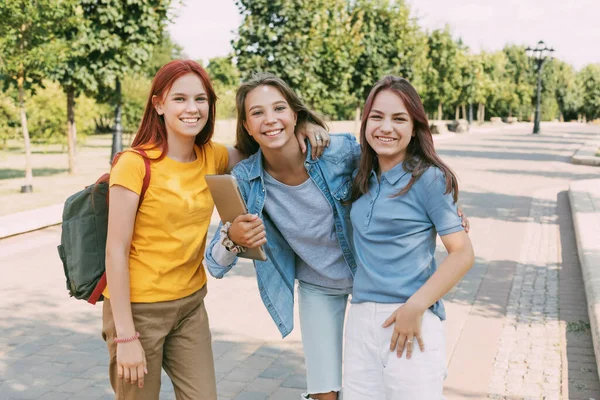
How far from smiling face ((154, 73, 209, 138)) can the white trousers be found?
930 mm

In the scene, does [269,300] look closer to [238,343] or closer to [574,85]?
[238,343]

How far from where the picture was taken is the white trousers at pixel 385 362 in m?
2.23

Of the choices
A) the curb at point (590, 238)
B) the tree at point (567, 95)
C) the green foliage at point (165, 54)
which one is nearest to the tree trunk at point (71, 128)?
the curb at point (590, 238)

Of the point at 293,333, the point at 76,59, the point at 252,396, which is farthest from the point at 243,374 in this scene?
the point at 76,59

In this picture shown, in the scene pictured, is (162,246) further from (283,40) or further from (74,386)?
(283,40)

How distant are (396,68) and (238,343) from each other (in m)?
26.0

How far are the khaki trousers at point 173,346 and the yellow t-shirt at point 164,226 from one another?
0.20ft

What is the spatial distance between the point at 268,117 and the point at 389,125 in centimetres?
52

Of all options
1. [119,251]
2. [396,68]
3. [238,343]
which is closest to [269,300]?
[119,251]

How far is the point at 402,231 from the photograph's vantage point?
2.34m

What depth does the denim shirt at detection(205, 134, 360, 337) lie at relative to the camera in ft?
8.89

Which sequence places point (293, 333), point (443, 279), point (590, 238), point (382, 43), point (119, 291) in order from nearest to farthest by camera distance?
point (443, 279)
point (119, 291)
point (293, 333)
point (590, 238)
point (382, 43)

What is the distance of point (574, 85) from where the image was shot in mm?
75438

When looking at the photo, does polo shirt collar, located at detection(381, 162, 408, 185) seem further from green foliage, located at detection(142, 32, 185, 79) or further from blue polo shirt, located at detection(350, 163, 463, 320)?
green foliage, located at detection(142, 32, 185, 79)
